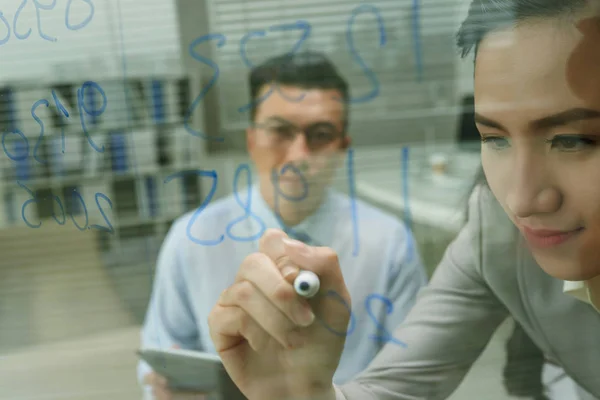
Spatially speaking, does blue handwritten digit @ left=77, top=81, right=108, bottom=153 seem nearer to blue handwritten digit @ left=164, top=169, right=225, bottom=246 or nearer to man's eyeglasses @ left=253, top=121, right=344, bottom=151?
blue handwritten digit @ left=164, top=169, right=225, bottom=246

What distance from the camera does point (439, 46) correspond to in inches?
34.8

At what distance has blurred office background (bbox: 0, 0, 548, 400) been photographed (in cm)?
87

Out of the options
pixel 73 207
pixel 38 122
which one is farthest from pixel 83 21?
pixel 73 207

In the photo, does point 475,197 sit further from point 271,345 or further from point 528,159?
point 271,345

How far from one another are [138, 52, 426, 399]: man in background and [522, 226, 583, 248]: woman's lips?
0.19 metres

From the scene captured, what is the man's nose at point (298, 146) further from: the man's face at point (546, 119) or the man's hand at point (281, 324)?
the man's face at point (546, 119)

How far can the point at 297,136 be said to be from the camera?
881 mm

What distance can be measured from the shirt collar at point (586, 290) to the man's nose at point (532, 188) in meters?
0.17

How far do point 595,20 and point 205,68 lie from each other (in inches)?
23.8

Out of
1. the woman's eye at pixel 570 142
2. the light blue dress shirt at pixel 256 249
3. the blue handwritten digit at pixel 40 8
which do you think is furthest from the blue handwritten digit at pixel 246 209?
the woman's eye at pixel 570 142

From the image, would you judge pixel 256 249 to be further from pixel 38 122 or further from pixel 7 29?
pixel 7 29

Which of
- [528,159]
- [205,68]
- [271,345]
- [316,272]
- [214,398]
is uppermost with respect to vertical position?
[205,68]

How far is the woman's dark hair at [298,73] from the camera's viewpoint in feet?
2.86

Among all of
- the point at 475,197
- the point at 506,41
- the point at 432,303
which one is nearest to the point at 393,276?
the point at 432,303
